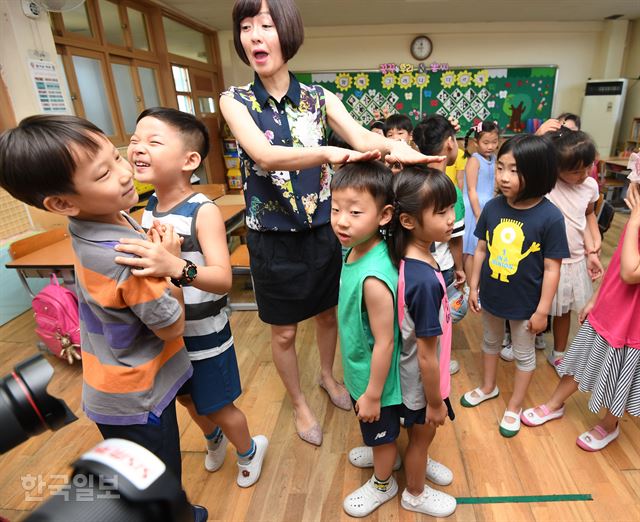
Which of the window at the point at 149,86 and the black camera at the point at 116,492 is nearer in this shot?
the black camera at the point at 116,492

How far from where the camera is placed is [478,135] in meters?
2.44

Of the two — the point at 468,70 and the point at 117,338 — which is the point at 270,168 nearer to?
the point at 117,338

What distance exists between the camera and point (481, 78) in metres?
6.53

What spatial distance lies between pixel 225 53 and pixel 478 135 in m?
5.76

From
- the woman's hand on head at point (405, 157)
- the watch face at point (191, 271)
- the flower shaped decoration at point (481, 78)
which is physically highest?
the flower shaped decoration at point (481, 78)

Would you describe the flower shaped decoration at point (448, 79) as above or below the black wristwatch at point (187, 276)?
above

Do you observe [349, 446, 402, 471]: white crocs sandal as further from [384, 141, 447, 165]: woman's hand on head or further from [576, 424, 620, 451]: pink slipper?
[384, 141, 447, 165]: woman's hand on head

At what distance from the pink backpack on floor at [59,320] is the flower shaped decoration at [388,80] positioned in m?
5.98

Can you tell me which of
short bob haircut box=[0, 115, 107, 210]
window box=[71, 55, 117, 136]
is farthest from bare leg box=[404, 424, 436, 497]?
window box=[71, 55, 117, 136]

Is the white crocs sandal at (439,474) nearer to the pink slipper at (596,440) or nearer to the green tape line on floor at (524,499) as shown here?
the green tape line on floor at (524,499)

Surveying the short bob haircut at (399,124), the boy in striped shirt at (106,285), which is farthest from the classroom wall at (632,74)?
the boy in striped shirt at (106,285)

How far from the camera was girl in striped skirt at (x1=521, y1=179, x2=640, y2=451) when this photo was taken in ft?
4.11

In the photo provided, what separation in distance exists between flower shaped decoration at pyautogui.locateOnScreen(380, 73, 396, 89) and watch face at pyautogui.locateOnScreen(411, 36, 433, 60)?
491mm

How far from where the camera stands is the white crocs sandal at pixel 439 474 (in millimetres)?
1402
